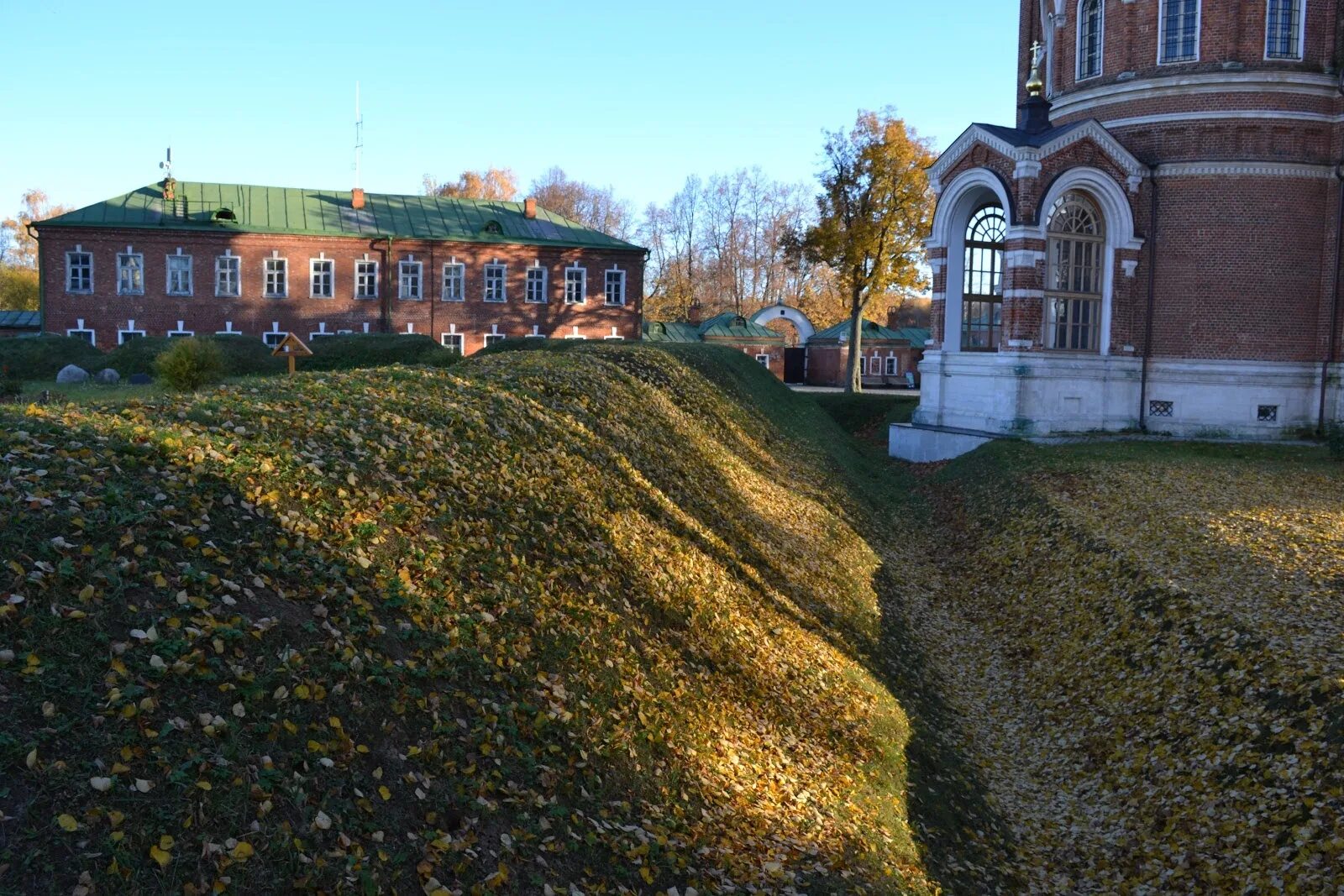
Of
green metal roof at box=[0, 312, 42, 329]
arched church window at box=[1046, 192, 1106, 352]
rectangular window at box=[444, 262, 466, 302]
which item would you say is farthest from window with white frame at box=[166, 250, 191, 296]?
arched church window at box=[1046, 192, 1106, 352]

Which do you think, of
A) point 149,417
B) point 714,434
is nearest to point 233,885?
point 149,417

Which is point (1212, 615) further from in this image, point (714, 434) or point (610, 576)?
point (714, 434)

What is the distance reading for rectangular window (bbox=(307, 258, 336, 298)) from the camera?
4197 cm

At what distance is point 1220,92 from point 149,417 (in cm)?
2508

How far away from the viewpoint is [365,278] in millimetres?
42562

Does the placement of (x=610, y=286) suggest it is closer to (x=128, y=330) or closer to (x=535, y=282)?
(x=535, y=282)

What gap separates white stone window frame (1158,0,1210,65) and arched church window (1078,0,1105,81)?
5.60ft

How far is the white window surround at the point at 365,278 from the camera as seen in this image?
139 ft

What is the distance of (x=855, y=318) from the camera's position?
141ft

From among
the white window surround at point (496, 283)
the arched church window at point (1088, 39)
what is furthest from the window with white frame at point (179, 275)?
the arched church window at point (1088, 39)

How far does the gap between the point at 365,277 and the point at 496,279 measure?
5.25 metres

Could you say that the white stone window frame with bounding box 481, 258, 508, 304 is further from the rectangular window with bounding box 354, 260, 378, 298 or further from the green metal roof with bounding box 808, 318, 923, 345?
the green metal roof with bounding box 808, 318, 923, 345

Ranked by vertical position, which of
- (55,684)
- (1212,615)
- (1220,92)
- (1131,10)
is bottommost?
(1212,615)

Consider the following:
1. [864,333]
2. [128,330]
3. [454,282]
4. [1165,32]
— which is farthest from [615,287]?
[1165,32]
